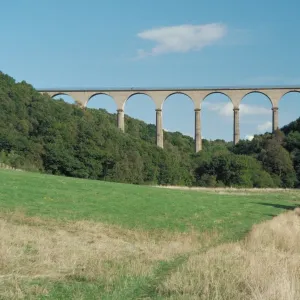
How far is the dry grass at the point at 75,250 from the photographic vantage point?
7.16 m

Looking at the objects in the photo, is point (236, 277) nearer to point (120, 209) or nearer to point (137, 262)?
point (137, 262)

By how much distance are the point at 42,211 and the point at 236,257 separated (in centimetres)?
749

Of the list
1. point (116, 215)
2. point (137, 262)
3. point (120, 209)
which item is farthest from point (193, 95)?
point (137, 262)

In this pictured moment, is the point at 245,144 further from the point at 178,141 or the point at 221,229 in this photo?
the point at 221,229

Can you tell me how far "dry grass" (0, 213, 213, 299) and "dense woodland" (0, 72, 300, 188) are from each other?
38.5 m

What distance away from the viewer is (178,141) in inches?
4306

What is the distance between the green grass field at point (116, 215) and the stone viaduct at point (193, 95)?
154ft

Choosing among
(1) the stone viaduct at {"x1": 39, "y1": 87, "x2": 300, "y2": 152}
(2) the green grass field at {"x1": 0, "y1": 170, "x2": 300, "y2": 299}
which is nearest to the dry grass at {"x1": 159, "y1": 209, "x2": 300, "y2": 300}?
(2) the green grass field at {"x1": 0, "y1": 170, "x2": 300, "y2": 299}

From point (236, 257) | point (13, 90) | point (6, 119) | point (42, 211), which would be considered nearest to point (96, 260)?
point (236, 257)

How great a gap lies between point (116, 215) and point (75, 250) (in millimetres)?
7238

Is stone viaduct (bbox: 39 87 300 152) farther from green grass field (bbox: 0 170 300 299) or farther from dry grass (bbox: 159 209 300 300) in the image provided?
dry grass (bbox: 159 209 300 300)

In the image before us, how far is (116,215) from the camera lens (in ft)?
53.2

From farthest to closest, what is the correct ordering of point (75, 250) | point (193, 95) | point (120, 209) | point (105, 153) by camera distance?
point (193, 95), point (105, 153), point (120, 209), point (75, 250)

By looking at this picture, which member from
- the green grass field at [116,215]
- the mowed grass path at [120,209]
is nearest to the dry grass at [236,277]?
the green grass field at [116,215]
